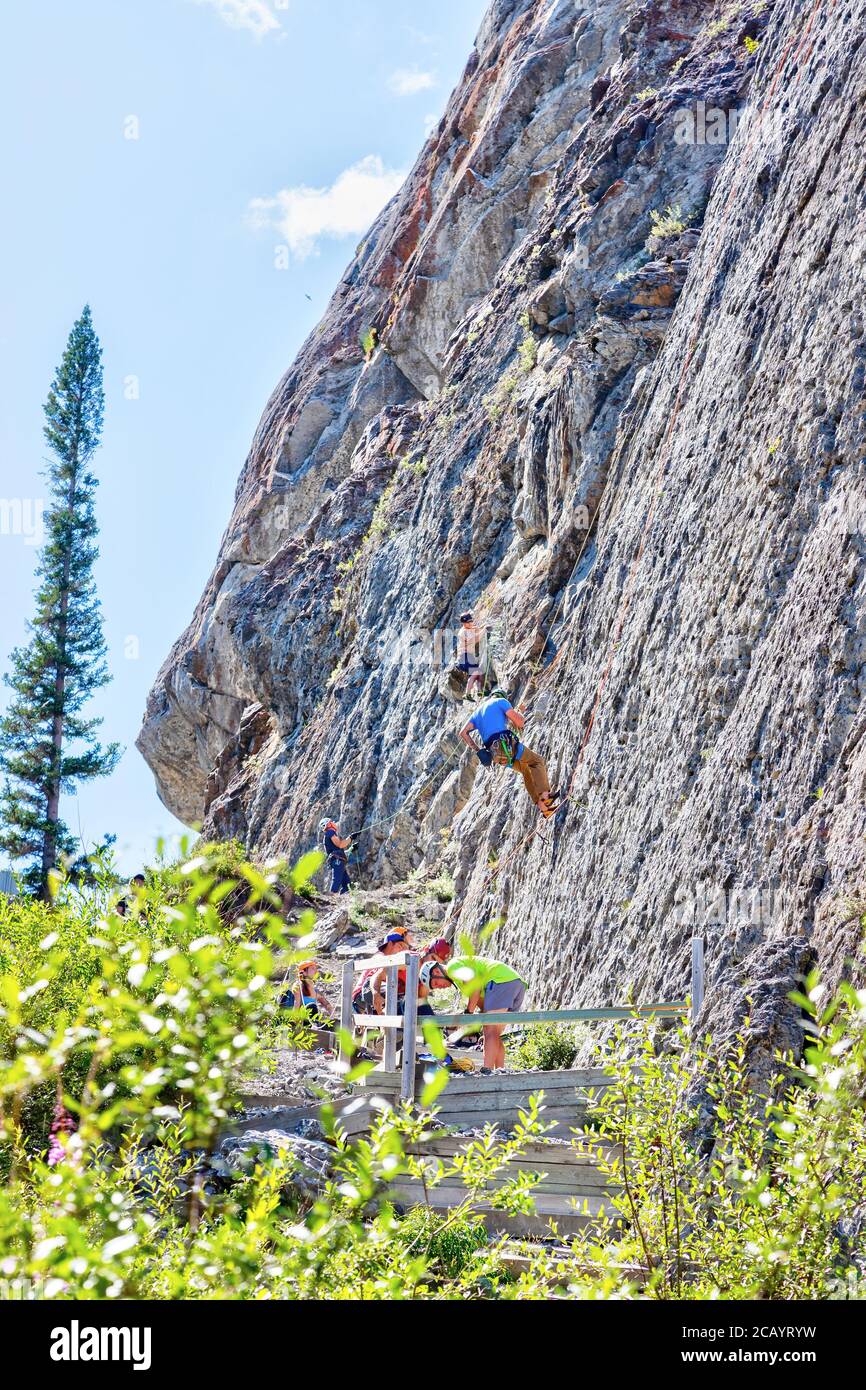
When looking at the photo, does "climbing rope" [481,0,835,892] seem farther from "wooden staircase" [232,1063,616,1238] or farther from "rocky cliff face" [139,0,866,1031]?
"wooden staircase" [232,1063,616,1238]

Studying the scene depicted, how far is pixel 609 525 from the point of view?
53.1 ft

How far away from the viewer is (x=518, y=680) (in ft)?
59.3

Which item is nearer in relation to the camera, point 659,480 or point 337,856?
point 659,480

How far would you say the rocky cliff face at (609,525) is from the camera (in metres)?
9.64

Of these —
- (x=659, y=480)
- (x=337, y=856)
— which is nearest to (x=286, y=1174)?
(x=659, y=480)

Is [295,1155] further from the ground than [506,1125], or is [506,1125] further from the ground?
[506,1125]

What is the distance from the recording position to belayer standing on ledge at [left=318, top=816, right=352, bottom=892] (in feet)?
70.6

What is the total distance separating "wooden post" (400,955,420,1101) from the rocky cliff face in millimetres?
2326

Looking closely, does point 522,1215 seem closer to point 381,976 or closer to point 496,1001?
point 496,1001

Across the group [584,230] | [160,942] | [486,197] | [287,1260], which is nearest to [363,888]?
[584,230]

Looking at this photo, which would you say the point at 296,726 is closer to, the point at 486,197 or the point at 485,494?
the point at 485,494

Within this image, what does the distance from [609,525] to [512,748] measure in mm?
3654
